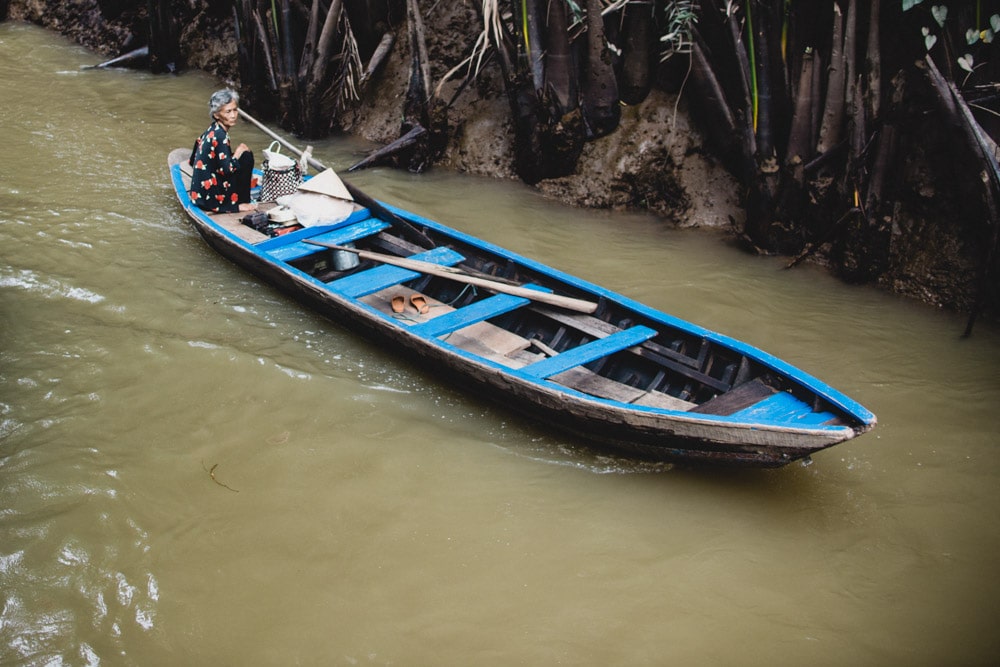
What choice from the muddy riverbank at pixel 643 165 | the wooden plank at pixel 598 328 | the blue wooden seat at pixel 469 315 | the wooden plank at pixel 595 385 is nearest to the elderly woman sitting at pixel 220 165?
the muddy riverbank at pixel 643 165

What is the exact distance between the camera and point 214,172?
5.77 meters

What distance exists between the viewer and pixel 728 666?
9.55ft

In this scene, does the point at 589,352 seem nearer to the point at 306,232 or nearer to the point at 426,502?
the point at 426,502

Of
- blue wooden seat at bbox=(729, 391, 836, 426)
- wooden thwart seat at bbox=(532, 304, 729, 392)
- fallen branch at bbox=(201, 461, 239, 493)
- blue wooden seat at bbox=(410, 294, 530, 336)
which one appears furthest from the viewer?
blue wooden seat at bbox=(410, 294, 530, 336)

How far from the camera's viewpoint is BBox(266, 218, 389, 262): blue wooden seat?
518 cm

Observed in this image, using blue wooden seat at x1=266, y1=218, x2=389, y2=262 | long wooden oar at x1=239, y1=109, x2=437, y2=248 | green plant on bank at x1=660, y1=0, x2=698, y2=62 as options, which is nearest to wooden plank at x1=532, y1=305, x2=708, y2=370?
long wooden oar at x1=239, y1=109, x2=437, y2=248

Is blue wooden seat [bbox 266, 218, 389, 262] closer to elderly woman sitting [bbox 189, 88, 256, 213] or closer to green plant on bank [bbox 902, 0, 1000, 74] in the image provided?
elderly woman sitting [bbox 189, 88, 256, 213]

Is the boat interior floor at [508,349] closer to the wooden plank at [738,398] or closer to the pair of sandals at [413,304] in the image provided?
the pair of sandals at [413,304]

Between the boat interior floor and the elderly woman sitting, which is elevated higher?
the elderly woman sitting

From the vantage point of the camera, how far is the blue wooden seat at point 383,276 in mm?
4832

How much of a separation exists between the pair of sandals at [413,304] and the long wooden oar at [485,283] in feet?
0.62

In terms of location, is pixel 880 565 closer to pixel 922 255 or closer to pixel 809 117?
pixel 922 255

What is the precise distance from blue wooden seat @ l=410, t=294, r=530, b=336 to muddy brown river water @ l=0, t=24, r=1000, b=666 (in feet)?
1.11

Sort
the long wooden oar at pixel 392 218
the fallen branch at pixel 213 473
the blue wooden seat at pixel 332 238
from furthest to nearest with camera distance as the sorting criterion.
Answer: the long wooden oar at pixel 392 218 → the blue wooden seat at pixel 332 238 → the fallen branch at pixel 213 473
